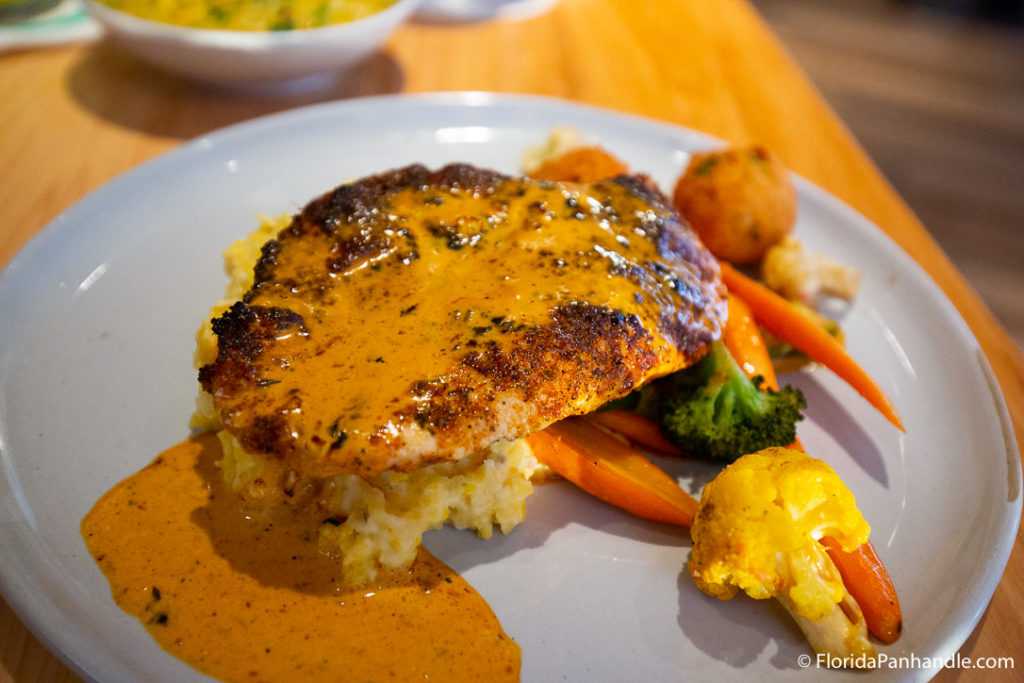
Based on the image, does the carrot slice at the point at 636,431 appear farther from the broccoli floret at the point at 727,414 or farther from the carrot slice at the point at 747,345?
the carrot slice at the point at 747,345

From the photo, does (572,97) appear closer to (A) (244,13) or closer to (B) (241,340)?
(A) (244,13)

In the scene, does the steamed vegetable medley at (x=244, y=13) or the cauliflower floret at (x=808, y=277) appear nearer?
the cauliflower floret at (x=808, y=277)

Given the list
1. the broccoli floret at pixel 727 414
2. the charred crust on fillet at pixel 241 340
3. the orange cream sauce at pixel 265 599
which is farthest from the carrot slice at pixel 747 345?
the charred crust on fillet at pixel 241 340

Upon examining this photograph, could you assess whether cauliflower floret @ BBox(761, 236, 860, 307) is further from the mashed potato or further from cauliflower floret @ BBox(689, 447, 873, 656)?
the mashed potato

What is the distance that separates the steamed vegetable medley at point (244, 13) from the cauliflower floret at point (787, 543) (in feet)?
9.03

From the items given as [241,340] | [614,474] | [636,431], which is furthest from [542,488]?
[241,340]

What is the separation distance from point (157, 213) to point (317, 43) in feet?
3.40

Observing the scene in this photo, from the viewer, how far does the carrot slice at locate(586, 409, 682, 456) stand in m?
2.34

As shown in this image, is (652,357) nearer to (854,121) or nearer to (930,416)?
(930,416)

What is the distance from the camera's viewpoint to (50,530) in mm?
1776

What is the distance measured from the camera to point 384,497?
1.94 metres

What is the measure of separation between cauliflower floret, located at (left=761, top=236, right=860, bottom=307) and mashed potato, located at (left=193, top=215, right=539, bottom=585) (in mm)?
1309

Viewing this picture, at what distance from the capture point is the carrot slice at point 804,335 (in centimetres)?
245

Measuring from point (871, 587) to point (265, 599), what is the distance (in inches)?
58.8
